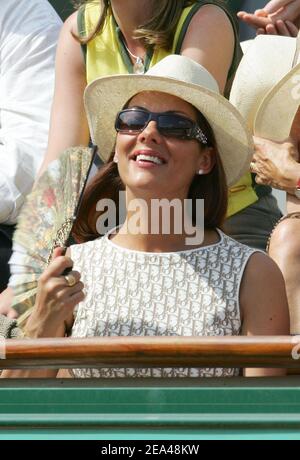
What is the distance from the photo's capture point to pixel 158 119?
131 inches

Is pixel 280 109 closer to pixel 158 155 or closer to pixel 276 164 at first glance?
pixel 276 164

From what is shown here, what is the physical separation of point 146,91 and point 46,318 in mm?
662

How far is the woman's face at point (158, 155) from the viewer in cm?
332

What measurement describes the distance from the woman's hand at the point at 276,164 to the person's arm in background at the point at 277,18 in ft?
1.84

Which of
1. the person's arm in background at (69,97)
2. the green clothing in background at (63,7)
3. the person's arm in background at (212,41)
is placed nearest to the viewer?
the person's arm in background at (212,41)

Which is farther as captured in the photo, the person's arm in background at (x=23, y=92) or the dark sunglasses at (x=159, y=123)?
the person's arm in background at (x=23, y=92)

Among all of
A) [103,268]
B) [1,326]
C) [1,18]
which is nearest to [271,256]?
[103,268]

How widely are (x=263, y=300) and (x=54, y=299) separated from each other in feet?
1.60

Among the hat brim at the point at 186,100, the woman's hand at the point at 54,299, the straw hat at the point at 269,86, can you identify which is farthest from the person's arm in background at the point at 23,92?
the woman's hand at the point at 54,299

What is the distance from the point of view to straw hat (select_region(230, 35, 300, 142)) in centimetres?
350

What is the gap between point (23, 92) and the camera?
13.8 ft

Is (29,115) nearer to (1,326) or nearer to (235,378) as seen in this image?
(1,326)

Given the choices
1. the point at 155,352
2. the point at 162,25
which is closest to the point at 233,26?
the point at 162,25

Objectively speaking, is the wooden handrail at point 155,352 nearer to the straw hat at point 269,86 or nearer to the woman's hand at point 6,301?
the woman's hand at point 6,301
